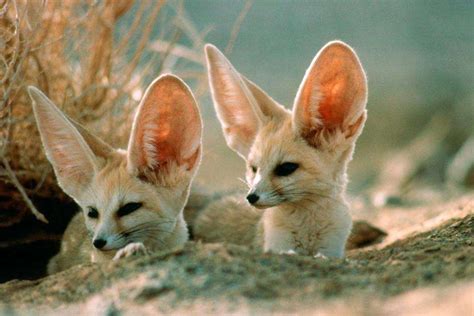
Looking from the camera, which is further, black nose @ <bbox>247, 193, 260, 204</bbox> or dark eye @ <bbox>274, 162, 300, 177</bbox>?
dark eye @ <bbox>274, 162, 300, 177</bbox>

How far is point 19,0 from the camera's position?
544 cm

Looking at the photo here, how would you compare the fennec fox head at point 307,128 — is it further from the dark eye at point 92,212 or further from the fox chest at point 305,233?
the dark eye at point 92,212

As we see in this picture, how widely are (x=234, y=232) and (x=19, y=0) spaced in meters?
2.12

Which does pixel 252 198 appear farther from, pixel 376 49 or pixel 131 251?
pixel 376 49

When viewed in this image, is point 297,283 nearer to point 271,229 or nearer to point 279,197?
point 279,197

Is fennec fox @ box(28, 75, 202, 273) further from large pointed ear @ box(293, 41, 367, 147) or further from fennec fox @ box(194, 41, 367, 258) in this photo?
large pointed ear @ box(293, 41, 367, 147)

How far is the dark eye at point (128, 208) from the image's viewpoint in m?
4.09

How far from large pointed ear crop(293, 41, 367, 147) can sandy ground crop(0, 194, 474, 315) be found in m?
1.02

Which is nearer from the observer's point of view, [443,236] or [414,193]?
[443,236]

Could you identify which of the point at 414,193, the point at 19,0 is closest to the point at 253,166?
the point at 19,0

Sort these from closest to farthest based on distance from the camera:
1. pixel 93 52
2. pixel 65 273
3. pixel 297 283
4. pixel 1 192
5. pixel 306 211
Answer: pixel 297 283, pixel 65 273, pixel 306 211, pixel 1 192, pixel 93 52

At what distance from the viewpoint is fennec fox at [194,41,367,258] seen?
14.6 ft

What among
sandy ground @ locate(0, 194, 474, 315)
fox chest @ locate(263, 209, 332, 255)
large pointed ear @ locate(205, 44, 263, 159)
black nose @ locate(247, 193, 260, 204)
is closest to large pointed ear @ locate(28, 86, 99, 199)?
sandy ground @ locate(0, 194, 474, 315)

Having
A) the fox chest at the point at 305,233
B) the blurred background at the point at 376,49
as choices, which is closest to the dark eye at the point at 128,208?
the fox chest at the point at 305,233
